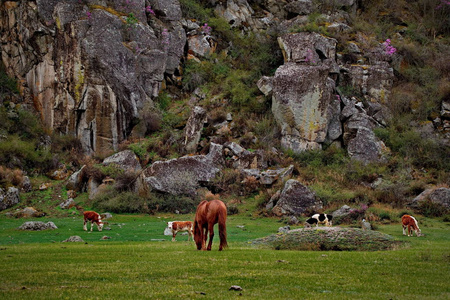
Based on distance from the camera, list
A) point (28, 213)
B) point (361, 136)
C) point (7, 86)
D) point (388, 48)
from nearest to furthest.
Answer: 1. point (28, 213)
2. point (361, 136)
3. point (7, 86)
4. point (388, 48)

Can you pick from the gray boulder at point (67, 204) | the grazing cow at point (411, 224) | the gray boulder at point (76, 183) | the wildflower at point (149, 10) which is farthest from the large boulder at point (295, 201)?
the wildflower at point (149, 10)

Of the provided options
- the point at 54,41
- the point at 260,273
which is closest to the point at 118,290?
the point at 260,273

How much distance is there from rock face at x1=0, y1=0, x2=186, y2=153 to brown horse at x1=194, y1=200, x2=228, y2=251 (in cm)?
3544

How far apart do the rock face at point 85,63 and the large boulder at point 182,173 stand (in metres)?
11.1

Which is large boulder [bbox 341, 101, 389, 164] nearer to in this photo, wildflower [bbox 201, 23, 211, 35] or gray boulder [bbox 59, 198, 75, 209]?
wildflower [bbox 201, 23, 211, 35]

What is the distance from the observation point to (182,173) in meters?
40.1

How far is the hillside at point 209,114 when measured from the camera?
3900cm

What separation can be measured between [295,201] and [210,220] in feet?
70.2

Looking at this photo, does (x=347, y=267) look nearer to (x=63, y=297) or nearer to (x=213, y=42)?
(x=63, y=297)

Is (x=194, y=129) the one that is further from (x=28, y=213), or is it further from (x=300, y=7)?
(x=300, y=7)

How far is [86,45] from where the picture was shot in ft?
155

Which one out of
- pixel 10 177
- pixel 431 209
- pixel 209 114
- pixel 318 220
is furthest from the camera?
pixel 209 114

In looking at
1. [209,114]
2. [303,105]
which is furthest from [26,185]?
[303,105]

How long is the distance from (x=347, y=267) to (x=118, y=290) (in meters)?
6.23
